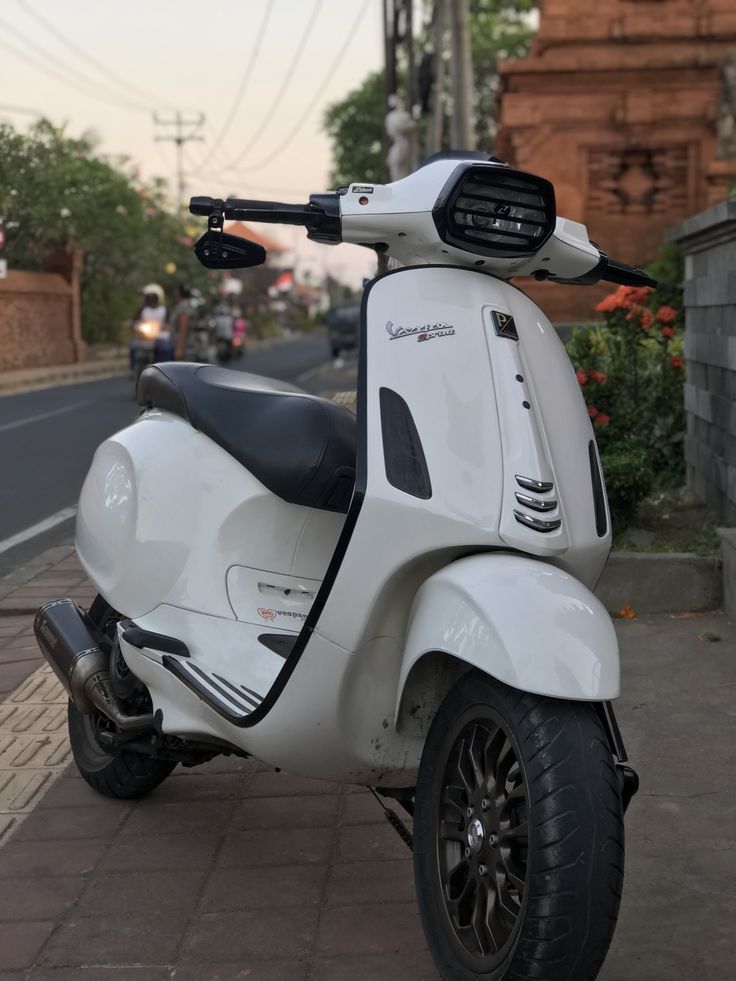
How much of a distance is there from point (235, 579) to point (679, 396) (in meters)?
5.18

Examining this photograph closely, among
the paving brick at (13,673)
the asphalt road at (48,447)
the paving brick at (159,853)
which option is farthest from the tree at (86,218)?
the paving brick at (159,853)

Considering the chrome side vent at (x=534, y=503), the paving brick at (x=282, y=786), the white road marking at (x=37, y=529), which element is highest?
the chrome side vent at (x=534, y=503)

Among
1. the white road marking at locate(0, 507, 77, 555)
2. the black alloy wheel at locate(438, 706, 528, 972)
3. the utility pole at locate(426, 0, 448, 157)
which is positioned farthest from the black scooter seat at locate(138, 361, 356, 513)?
the utility pole at locate(426, 0, 448, 157)

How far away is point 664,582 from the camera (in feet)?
19.7

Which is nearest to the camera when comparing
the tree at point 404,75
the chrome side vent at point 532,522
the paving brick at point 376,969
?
the chrome side vent at point 532,522

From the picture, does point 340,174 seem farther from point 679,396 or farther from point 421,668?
point 421,668

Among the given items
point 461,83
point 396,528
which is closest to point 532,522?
point 396,528

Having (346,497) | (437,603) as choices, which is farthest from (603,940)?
(346,497)

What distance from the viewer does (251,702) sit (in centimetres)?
317

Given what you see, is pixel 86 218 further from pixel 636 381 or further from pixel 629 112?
pixel 636 381

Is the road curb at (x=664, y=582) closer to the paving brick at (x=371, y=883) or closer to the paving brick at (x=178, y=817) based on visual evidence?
the paving brick at (x=178, y=817)

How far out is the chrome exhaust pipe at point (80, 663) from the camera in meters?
3.63

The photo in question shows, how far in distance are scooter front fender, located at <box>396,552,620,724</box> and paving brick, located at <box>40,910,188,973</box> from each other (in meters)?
0.90

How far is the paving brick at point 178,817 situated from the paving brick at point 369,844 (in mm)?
348
